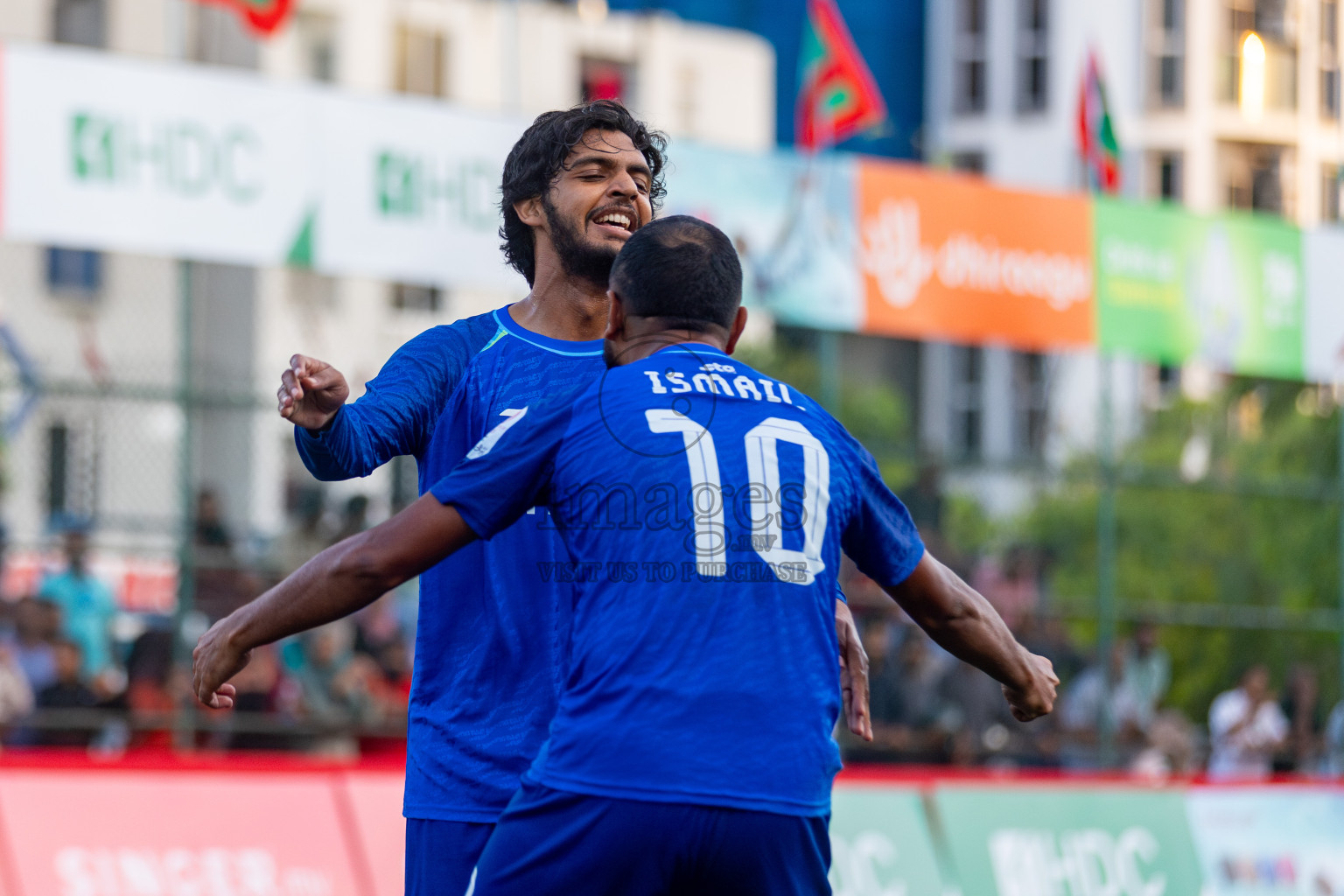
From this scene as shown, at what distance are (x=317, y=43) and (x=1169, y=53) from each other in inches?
804

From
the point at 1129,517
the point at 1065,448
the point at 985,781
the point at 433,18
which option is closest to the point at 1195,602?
the point at 1065,448

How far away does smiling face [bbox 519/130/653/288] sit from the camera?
3.81 m

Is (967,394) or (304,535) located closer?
(304,535)

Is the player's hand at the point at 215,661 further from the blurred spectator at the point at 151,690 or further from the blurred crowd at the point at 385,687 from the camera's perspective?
the blurred spectator at the point at 151,690

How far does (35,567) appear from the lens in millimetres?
9820

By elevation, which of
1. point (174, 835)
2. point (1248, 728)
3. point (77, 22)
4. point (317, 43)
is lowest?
point (1248, 728)

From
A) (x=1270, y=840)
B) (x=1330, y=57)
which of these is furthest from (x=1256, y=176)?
(x=1270, y=840)

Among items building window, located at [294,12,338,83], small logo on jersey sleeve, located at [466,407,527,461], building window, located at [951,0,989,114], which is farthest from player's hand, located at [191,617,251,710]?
building window, located at [951,0,989,114]

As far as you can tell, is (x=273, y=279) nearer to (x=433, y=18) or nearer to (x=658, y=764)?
(x=433, y=18)

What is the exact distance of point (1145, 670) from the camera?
43.0ft

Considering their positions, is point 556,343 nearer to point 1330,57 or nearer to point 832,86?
point 832,86

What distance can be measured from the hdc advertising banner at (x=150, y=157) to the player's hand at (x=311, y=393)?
5487 mm

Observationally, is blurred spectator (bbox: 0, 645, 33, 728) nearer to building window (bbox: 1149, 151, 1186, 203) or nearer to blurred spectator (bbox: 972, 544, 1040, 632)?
blurred spectator (bbox: 972, 544, 1040, 632)

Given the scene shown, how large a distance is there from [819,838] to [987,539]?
36.2 ft
